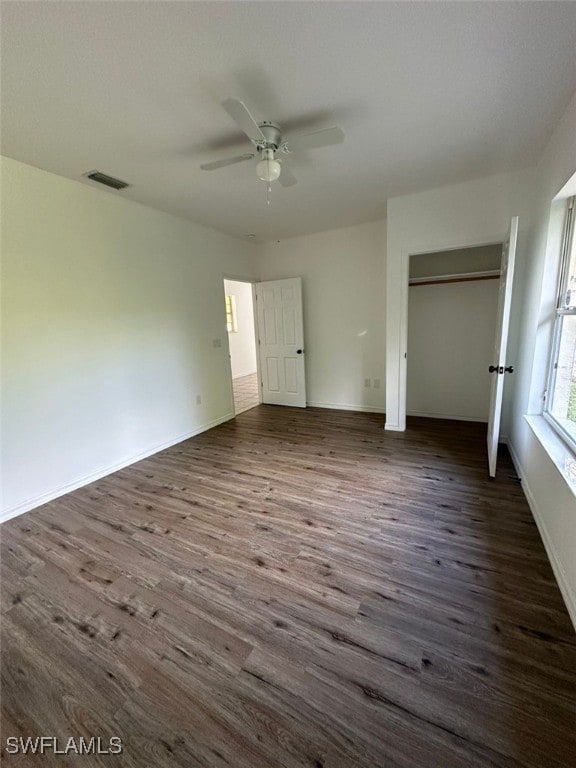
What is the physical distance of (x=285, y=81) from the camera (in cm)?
171

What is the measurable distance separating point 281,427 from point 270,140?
3176mm

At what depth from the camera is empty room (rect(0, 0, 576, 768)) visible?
4.08 feet

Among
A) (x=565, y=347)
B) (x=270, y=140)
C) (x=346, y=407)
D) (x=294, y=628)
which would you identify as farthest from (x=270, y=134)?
(x=346, y=407)

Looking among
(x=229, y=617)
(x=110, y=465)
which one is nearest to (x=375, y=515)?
(x=229, y=617)

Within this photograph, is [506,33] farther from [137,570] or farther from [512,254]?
[137,570]

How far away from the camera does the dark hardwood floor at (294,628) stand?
1123 millimetres

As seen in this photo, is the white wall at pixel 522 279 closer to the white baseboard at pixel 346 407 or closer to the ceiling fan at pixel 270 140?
the white baseboard at pixel 346 407

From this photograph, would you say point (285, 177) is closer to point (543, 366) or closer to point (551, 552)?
point (543, 366)

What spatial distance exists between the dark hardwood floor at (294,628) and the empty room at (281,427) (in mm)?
12

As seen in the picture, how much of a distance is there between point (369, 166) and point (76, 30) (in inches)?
83.8

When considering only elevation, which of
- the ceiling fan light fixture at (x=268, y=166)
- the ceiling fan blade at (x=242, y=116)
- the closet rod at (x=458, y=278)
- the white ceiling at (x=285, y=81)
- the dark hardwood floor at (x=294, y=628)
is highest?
the white ceiling at (x=285, y=81)

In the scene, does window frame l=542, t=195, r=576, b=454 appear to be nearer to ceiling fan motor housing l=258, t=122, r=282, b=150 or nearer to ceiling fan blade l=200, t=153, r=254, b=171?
ceiling fan motor housing l=258, t=122, r=282, b=150

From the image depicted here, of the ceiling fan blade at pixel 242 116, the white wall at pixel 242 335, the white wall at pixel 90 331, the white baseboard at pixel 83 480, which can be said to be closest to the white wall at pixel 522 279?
the ceiling fan blade at pixel 242 116

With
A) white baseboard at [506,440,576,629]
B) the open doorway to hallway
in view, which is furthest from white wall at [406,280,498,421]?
the open doorway to hallway
